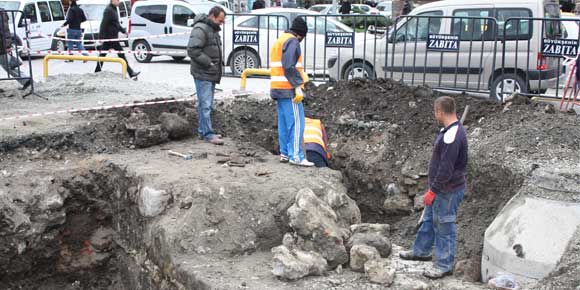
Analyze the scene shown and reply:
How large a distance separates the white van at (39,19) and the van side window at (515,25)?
47.3 feet

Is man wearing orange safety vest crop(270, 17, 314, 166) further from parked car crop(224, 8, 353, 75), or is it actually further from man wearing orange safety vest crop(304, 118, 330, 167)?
parked car crop(224, 8, 353, 75)

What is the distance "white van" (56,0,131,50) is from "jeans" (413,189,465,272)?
14764 mm

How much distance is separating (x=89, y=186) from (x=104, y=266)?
106 centimetres

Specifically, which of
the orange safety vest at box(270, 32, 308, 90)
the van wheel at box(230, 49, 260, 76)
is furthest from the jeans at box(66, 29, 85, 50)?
the orange safety vest at box(270, 32, 308, 90)

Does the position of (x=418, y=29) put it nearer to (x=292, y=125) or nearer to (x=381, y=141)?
(x=381, y=141)

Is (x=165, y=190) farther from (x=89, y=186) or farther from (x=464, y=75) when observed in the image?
(x=464, y=75)

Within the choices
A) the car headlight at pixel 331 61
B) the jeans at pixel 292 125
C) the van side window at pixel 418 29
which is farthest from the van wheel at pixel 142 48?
the jeans at pixel 292 125

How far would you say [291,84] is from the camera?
7457 millimetres

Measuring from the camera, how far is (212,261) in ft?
19.9

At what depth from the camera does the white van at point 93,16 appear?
20797 millimetres

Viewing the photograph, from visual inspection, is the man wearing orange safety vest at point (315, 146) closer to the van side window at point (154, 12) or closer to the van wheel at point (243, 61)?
the van wheel at point (243, 61)

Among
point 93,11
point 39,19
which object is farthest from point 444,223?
point 93,11

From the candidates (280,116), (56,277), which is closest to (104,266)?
(56,277)

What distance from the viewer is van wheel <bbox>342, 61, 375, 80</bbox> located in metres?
12.3
